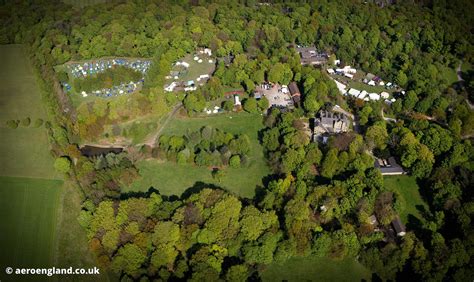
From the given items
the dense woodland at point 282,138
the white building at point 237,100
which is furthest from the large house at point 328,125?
the white building at point 237,100

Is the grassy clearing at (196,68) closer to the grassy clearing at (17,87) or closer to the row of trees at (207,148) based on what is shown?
the row of trees at (207,148)

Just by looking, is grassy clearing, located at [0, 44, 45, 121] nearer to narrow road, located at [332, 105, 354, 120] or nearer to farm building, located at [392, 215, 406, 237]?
narrow road, located at [332, 105, 354, 120]

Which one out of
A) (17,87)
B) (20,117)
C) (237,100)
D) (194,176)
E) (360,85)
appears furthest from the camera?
(360,85)

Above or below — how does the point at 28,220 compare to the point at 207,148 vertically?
below

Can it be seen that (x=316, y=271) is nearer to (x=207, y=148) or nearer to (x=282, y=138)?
(x=282, y=138)

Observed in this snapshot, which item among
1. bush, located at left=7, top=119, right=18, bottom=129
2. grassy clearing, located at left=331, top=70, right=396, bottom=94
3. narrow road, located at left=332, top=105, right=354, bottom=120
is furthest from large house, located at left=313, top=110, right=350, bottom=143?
bush, located at left=7, top=119, right=18, bottom=129

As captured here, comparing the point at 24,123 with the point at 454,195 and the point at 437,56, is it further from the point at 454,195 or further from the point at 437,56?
the point at 437,56

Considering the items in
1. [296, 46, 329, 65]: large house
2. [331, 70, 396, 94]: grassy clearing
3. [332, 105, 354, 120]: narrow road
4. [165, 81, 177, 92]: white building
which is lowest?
[165, 81, 177, 92]: white building

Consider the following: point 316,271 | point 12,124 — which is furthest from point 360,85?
point 12,124
